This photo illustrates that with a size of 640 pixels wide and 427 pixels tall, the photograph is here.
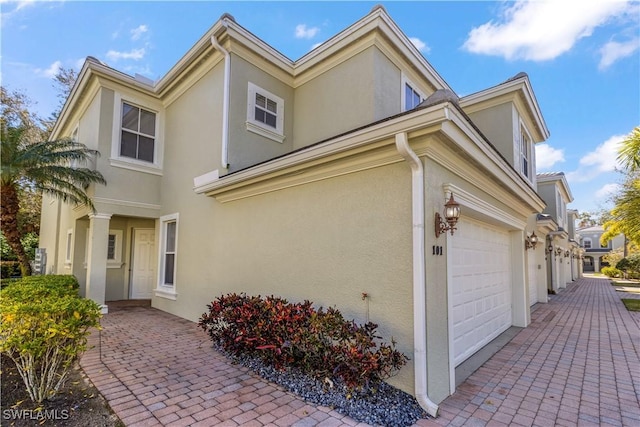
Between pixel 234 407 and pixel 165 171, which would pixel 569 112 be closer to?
pixel 165 171

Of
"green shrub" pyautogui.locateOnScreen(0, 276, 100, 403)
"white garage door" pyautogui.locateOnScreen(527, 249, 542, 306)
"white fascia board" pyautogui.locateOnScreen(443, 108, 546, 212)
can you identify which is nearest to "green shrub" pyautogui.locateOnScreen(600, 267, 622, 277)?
"white garage door" pyautogui.locateOnScreen(527, 249, 542, 306)

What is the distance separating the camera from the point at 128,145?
957 centimetres

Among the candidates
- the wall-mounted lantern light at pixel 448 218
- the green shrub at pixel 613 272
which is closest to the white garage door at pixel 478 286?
the wall-mounted lantern light at pixel 448 218

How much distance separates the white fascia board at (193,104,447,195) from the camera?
11.7 ft

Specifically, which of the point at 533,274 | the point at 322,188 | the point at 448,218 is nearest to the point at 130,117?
the point at 322,188

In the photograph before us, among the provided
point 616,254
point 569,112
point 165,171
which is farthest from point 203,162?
point 616,254

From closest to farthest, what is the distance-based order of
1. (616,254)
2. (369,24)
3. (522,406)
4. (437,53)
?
(522,406) < (369,24) < (437,53) < (616,254)

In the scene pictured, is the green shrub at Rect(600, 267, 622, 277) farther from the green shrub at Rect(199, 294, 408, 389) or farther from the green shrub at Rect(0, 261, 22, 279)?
the green shrub at Rect(0, 261, 22, 279)

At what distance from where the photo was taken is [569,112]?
16.0 metres

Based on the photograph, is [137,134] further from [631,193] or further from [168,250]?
[631,193]

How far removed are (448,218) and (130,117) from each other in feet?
31.6

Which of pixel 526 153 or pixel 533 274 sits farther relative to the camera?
pixel 533 274

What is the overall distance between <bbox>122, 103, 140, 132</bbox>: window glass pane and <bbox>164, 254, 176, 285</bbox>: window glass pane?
13.1 ft

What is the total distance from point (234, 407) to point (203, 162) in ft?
20.4
